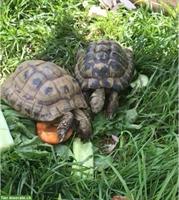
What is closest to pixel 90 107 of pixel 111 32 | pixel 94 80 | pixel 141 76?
pixel 94 80

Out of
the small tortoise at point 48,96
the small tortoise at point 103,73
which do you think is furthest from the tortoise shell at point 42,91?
the small tortoise at point 103,73

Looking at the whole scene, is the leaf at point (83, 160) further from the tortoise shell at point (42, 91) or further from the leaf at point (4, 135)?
the leaf at point (4, 135)

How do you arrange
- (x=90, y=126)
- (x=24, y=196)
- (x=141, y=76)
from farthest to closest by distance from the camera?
(x=141, y=76) < (x=90, y=126) < (x=24, y=196)

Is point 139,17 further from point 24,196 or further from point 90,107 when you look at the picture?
point 24,196

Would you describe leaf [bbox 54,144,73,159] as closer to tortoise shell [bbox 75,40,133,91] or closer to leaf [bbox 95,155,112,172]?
leaf [bbox 95,155,112,172]

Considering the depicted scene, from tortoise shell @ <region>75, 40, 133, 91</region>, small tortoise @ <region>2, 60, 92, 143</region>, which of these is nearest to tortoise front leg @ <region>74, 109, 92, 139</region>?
small tortoise @ <region>2, 60, 92, 143</region>

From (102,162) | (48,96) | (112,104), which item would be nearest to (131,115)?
(112,104)

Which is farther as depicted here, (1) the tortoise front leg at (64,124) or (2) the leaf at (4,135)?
(1) the tortoise front leg at (64,124)

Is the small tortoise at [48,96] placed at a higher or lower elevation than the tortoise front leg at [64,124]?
higher
